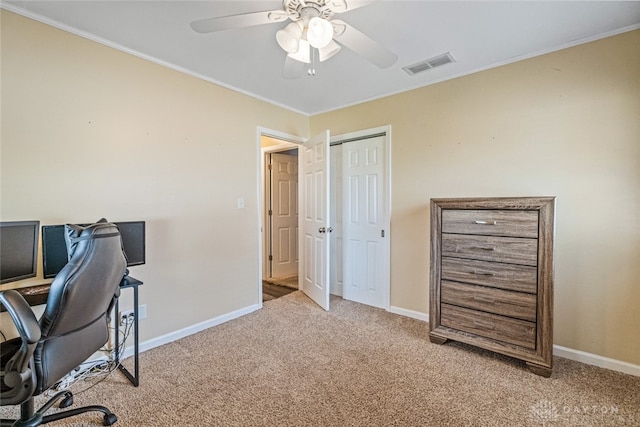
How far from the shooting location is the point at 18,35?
188 centimetres

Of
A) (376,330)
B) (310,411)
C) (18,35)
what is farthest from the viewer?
(376,330)

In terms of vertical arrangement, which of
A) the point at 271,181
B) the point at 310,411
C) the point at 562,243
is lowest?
the point at 310,411

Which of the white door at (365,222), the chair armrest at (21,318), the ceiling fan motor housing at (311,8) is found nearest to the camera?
the chair armrest at (21,318)

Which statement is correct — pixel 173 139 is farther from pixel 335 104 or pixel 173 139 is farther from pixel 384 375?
pixel 384 375

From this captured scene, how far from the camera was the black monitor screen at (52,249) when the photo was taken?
72.7 inches

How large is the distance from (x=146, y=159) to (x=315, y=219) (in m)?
1.88

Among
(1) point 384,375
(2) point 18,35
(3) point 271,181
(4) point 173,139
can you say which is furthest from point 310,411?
(3) point 271,181

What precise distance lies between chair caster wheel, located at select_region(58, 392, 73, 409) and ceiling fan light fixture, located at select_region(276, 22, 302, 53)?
7.90 ft

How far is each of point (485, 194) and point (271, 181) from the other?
124 inches

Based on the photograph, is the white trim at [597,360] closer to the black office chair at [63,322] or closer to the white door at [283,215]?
the black office chair at [63,322]

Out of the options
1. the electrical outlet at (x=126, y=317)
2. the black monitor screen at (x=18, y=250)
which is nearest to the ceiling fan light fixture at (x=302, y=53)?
the black monitor screen at (x=18, y=250)

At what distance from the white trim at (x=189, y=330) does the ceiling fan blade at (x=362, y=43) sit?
2668mm

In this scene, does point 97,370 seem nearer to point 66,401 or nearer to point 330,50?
point 66,401

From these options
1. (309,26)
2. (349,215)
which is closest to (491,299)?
(349,215)
